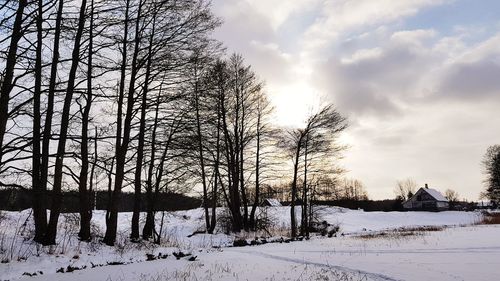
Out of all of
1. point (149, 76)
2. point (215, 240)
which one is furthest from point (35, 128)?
point (215, 240)

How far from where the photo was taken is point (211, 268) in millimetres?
11875

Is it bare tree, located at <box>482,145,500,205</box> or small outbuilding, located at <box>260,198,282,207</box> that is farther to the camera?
bare tree, located at <box>482,145,500,205</box>

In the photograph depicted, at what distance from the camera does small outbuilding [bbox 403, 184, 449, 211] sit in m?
92.2

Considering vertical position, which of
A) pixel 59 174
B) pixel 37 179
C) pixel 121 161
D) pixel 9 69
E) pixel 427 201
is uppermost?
pixel 9 69

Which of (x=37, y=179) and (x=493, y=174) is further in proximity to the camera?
(x=493, y=174)

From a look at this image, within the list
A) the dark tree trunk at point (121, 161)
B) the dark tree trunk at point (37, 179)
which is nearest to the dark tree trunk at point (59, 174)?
the dark tree trunk at point (37, 179)

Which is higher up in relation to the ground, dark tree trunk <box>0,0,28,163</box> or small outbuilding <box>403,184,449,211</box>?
dark tree trunk <box>0,0,28,163</box>

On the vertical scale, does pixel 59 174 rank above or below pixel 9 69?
below

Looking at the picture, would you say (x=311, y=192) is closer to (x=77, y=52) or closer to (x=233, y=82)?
(x=233, y=82)

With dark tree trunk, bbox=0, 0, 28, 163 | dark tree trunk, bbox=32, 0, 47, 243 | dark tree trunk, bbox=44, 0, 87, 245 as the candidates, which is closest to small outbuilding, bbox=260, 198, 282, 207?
dark tree trunk, bbox=44, 0, 87, 245

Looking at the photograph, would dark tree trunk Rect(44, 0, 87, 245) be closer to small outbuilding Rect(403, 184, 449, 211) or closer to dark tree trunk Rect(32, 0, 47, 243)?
dark tree trunk Rect(32, 0, 47, 243)

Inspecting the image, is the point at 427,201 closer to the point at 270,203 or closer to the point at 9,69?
the point at 270,203

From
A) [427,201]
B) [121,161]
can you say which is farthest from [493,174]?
[121,161]

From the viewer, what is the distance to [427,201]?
93.5m
